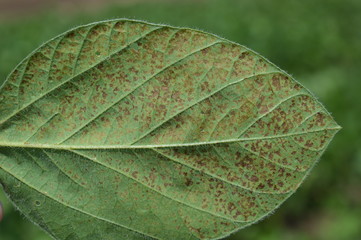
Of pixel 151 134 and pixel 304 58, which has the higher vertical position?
pixel 151 134

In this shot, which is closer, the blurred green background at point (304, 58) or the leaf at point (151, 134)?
the leaf at point (151, 134)

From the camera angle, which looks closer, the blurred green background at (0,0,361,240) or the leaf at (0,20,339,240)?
the leaf at (0,20,339,240)

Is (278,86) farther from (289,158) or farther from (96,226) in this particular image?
(96,226)

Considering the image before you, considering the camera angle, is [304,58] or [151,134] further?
[304,58]

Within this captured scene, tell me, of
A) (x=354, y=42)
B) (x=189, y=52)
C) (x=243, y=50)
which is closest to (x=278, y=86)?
(x=243, y=50)
